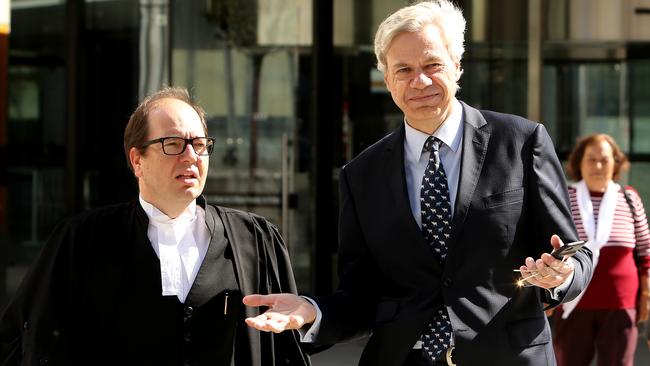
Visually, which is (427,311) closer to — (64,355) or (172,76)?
(64,355)

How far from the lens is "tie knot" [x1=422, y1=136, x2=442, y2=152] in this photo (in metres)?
3.48

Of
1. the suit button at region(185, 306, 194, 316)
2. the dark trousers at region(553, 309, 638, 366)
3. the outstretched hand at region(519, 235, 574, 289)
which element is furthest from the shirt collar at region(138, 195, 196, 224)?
the dark trousers at region(553, 309, 638, 366)

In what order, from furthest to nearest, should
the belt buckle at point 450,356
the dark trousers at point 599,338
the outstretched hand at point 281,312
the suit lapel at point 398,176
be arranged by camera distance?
the dark trousers at point 599,338
the suit lapel at point 398,176
the belt buckle at point 450,356
the outstretched hand at point 281,312

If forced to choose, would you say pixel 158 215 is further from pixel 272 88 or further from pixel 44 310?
pixel 272 88

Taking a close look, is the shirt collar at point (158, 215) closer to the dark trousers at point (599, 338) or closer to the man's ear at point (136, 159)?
the man's ear at point (136, 159)

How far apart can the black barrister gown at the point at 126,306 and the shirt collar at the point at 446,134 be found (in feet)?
1.96

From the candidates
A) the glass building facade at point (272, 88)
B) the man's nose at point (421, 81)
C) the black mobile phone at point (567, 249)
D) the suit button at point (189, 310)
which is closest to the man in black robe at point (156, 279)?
the suit button at point (189, 310)

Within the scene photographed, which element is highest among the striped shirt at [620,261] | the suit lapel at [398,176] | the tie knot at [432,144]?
the tie knot at [432,144]

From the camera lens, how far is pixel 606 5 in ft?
32.4

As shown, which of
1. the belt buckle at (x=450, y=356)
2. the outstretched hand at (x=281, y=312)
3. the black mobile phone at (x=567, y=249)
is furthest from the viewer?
the belt buckle at (x=450, y=356)

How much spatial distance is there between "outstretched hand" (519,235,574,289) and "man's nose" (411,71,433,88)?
61 centimetres

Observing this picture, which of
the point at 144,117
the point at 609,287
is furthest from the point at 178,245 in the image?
the point at 609,287

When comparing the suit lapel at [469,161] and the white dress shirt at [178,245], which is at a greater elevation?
the suit lapel at [469,161]

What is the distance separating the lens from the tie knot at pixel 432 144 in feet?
11.4
